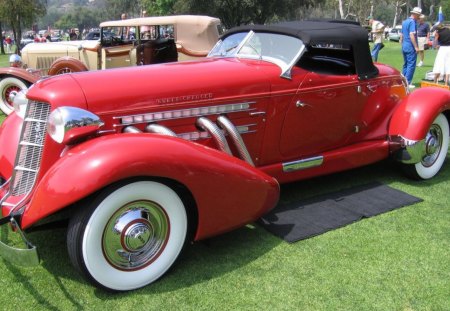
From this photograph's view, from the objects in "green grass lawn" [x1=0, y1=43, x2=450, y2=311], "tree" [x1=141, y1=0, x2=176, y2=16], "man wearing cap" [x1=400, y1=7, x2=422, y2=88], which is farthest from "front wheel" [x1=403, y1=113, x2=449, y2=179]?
"tree" [x1=141, y1=0, x2=176, y2=16]

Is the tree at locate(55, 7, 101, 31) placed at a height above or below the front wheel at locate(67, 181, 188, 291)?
below

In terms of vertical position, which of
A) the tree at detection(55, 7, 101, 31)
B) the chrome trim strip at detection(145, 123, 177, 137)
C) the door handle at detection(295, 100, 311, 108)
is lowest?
the tree at detection(55, 7, 101, 31)

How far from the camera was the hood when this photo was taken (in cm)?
312

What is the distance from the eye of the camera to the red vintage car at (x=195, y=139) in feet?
8.61

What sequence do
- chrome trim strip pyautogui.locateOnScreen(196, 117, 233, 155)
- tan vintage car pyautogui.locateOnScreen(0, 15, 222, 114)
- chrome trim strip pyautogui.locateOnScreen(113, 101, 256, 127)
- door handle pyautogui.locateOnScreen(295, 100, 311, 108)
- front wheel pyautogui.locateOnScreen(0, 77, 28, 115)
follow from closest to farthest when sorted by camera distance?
chrome trim strip pyautogui.locateOnScreen(113, 101, 256, 127) < chrome trim strip pyautogui.locateOnScreen(196, 117, 233, 155) < door handle pyautogui.locateOnScreen(295, 100, 311, 108) < front wheel pyautogui.locateOnScreen(0, 77, 28, 115) < tan vintage car pyautogui.locateOnScreen(0, 15, 222, 114)

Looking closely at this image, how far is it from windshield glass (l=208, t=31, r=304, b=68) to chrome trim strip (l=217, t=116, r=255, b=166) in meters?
0.80

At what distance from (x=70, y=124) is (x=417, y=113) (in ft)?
11.1

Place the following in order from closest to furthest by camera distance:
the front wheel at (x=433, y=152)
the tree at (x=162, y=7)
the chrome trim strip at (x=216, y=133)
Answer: the chrome trim strip at (x=216, y=133) < the front wheel at (x=433, y=152) < the tree at (x=162, y=7)

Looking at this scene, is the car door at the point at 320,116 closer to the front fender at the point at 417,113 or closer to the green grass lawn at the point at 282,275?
the front fender at the point at 417,113

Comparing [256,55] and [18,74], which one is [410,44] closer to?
[256,55]

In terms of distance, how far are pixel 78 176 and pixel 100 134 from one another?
0.58 meters

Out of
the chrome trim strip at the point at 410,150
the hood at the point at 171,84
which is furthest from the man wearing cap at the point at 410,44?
the hood at the point at 171,84

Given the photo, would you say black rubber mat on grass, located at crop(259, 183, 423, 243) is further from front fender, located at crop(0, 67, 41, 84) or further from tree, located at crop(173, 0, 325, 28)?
tree, located at crop(173, 0, 325, 28)

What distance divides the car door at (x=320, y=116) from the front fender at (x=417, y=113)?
1.60 ft
